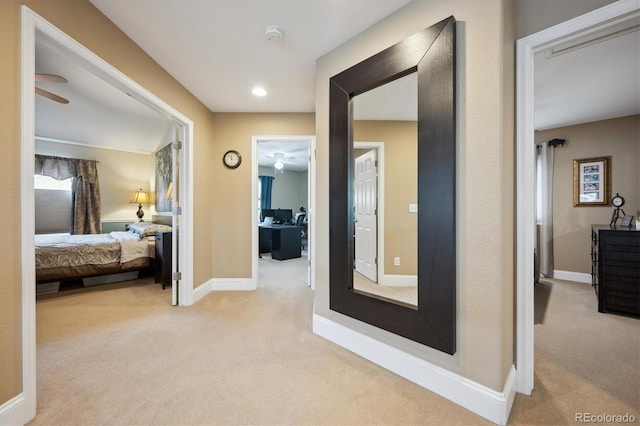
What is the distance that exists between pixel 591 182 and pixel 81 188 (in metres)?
9.01

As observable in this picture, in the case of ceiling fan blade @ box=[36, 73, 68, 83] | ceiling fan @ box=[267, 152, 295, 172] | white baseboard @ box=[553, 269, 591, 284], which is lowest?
white baseboard @ box=[553, 269, 591, 284]

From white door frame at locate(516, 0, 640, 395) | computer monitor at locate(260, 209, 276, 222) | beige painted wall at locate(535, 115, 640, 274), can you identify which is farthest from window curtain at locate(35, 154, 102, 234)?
beige painted wall at locate(535, 115, 640, 274)

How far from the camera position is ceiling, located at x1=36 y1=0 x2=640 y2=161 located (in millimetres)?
1757

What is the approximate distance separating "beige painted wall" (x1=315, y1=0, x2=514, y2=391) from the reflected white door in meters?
0.77

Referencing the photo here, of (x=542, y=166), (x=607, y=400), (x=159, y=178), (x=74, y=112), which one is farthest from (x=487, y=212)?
(x=159, y=178)

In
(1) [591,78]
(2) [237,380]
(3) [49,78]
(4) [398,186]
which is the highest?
(1) [591,78]

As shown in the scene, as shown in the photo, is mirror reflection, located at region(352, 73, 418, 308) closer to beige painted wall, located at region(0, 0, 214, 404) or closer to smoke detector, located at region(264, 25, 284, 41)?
smoke detector, located at region(264, 25, 284, 41)

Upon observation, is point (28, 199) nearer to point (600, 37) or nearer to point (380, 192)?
point (380, 192)

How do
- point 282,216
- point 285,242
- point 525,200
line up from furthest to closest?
point 282,216
point 285,242
point 525,200

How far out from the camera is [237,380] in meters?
1.66

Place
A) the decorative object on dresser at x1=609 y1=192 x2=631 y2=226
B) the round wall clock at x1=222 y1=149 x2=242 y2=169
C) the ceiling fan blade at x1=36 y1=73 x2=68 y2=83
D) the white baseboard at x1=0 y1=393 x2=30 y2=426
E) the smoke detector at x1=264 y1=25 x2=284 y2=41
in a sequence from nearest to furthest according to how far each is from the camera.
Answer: the white baseboard at x1=0 y1=393 x2=30 y2=426 < the smoke detector at x1=264 y1=25 x2=284 y2=41 < the ceiling fan blade at x1=36 y1=73 x2=68 y2=83 < the decorative object on dresser at x1=609 y1=192 x2=631 y2=226 < the round wall clock at x1=222 y1=149 x2=242 y2=169

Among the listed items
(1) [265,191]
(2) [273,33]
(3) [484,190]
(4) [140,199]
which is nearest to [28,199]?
(2) [273,33]

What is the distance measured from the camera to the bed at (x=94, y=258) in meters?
3.32

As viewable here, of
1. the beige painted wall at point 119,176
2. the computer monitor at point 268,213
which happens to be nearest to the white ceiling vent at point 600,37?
the computer monitor at point 268,213
